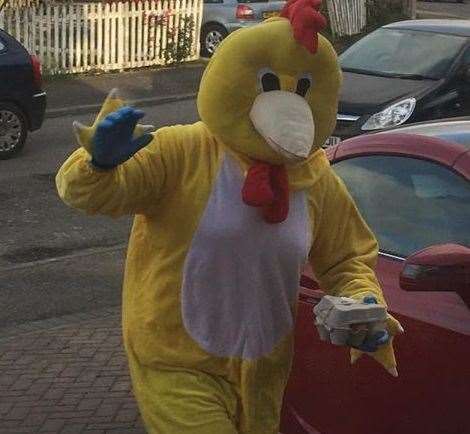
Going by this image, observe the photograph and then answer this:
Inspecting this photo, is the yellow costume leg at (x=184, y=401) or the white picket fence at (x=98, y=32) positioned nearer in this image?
the yellow costume leg at (x=184, y=401)

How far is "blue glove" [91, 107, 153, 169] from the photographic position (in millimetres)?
3301

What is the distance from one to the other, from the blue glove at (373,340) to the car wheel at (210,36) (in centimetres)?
1973

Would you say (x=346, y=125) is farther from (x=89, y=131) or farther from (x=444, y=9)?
(x=444, y=9)

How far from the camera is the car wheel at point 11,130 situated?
13.3m

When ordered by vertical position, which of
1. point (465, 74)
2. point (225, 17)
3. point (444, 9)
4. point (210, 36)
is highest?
point (465, 74)

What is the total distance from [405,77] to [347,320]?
31.6ft

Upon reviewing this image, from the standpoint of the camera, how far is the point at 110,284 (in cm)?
827

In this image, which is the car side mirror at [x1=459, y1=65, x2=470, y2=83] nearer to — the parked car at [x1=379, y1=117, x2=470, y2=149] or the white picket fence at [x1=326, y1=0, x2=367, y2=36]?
the parked car at [x1=379, y1=117, x2=470, y2=149]

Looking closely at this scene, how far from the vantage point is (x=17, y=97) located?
1357 centimetres

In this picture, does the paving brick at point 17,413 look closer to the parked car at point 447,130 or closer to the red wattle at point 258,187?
the parked car at point 447,130

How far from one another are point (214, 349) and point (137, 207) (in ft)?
1.57

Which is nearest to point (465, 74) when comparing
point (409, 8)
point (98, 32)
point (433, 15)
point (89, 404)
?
point (89, 404)

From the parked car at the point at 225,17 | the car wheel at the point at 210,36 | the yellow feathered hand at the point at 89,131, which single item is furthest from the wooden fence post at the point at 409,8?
the yellow feathered hand at the point at 89,131

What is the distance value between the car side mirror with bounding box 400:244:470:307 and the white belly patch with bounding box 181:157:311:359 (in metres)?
0.35
